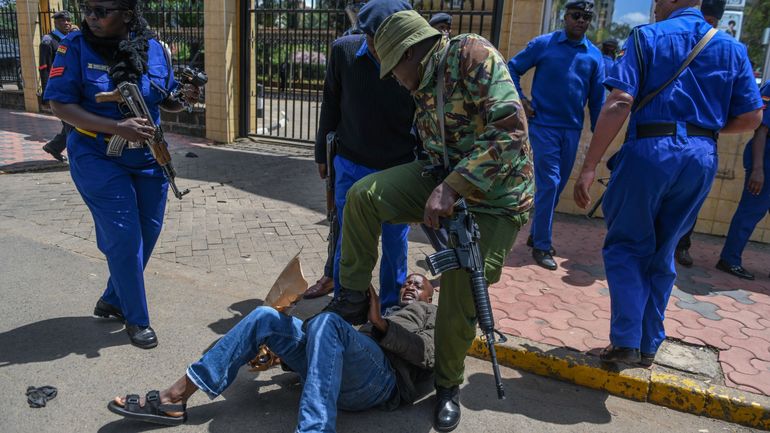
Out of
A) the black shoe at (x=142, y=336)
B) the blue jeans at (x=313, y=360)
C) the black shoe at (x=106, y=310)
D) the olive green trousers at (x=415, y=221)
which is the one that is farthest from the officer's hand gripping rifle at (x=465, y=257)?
the black shoe at (x=106, y=310)

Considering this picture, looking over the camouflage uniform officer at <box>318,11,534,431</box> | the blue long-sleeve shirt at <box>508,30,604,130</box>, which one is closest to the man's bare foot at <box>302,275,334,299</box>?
the camouflage uniform officer at <box>318,11,534,431</box>

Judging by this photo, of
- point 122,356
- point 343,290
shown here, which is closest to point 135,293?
point 122,356

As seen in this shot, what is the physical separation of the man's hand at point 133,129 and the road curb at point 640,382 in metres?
2.25

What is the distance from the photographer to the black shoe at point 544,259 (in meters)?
4.90

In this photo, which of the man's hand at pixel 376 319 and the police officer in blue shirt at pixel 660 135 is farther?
the police officer in blue shirt at pixel 660 135

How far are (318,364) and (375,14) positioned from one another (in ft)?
5.86

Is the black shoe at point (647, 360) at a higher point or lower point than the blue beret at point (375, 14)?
lower

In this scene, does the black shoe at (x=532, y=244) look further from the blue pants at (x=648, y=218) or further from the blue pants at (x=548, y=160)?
the blue pants at (x=648, y=218)

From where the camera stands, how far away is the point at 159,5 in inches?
418

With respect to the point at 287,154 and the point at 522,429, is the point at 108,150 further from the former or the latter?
the point at 287,154

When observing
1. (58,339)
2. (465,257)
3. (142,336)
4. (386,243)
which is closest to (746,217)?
(386,243)

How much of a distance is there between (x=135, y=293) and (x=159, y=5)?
8.81m

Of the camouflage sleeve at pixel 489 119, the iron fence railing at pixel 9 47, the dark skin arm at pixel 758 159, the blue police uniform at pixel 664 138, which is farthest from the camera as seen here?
the iron fence railing at pixel 9 47

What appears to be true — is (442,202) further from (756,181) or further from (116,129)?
(756,181)
